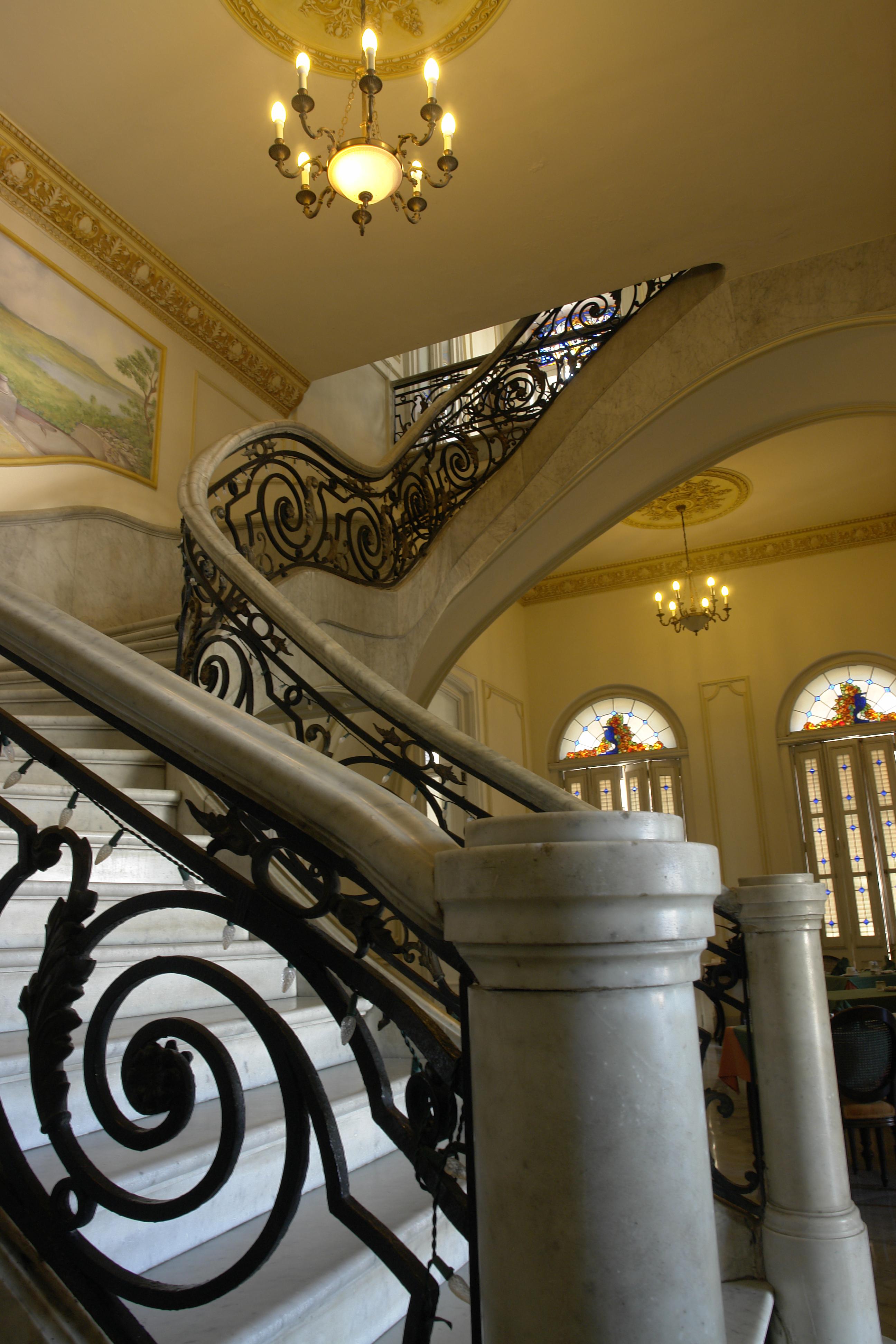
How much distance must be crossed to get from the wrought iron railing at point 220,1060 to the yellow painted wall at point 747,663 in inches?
344

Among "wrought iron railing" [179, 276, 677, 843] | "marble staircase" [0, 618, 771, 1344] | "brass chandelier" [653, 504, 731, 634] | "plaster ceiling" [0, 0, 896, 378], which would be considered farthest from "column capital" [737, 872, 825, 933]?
"brass chandelier" [653, 504, 731, 634]

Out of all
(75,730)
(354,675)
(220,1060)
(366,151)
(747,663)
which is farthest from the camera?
(747,663)

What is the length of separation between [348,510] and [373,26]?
2.75 m

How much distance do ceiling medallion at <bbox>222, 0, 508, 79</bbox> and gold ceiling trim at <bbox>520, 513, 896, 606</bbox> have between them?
5545 mm

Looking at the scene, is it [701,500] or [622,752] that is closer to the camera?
[701,500]

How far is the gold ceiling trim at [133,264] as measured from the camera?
198 inches

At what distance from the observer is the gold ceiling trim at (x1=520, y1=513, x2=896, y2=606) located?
970 centimetres

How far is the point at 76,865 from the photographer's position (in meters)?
1.11

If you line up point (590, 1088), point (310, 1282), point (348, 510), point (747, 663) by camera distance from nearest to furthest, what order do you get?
point (590, 1088), point (310, 1282), point (348, 510), point (747, 663)

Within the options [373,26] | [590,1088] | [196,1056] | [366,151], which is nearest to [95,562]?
[366,151]

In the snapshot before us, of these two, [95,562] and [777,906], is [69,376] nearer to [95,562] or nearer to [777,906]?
[95,562]

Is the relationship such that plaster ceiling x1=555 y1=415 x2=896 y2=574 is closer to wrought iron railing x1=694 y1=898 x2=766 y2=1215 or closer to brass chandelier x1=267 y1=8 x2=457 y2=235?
brass chandelier x1=267 y1=8 x2=457 y2=235

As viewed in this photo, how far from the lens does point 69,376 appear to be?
17.3 ft

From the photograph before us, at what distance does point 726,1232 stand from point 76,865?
1.72 metres
